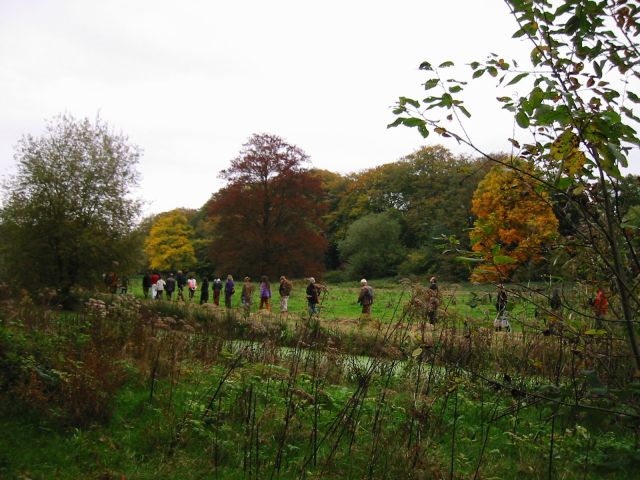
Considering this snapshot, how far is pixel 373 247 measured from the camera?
170 ft

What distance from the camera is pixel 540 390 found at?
7.39ft

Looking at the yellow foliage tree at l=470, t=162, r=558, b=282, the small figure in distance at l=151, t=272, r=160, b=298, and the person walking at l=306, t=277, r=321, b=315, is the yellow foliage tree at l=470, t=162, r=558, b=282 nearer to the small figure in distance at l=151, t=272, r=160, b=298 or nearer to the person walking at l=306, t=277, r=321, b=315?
the person walking at l=306, t=277, r=321, b=315

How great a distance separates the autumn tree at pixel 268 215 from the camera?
44438mm

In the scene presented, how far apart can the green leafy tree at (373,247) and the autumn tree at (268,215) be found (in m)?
4.76

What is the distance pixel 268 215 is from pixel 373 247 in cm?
1119

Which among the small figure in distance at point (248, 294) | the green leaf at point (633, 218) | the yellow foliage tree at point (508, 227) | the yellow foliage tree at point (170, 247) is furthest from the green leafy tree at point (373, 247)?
the green leaf at point (633, 218)

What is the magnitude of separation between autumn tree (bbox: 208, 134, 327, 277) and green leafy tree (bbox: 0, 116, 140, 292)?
22.3 meters

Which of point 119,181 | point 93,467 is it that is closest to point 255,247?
point 119,181

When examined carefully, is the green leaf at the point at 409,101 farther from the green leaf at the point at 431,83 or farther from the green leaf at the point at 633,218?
the green leaf at the point at 633,218

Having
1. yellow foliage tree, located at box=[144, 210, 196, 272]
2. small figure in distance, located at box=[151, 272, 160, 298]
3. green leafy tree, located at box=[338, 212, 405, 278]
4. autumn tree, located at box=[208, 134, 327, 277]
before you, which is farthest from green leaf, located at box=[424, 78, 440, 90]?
yellow foliage tree, located at box=[144, 210, 196, 272]

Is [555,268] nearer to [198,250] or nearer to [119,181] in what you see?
[119,181]

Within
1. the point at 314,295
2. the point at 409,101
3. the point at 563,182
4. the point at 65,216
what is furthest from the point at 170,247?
the point at 563,182

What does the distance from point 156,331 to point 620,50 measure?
8.59 meters

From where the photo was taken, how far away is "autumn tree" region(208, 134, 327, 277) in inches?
1750
